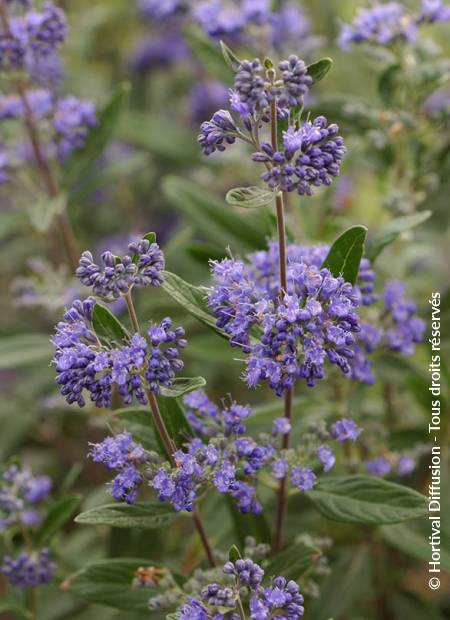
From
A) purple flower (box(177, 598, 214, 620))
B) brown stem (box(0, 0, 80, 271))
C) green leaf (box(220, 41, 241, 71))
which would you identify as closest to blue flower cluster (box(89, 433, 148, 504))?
purple flower (box(177, 598, 214, 620))

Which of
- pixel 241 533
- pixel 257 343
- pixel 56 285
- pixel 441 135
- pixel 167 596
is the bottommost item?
pixel 167 596

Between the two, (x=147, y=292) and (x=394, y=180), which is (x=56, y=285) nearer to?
(x=147, y=292)

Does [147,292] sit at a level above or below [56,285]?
above

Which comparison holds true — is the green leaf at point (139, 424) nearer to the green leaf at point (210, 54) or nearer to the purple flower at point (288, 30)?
the green leaf at point (210, 54)

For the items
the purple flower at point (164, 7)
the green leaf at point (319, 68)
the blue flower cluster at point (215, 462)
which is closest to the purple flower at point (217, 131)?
the green leaf at point (319, 68)

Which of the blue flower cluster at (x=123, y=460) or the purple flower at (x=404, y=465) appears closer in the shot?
the blue flower cluster at (x=123, y=460)

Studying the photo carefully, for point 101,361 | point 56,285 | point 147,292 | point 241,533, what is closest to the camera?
point 101,361

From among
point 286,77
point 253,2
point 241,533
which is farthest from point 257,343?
point 253,2
